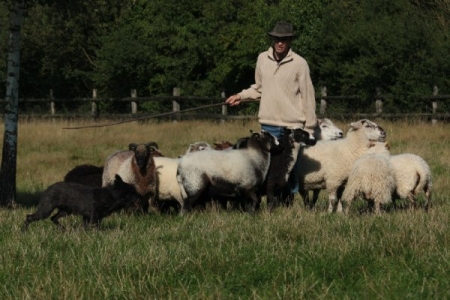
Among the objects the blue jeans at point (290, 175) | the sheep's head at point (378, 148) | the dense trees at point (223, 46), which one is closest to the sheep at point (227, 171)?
the blue jeans at point (290, 175)

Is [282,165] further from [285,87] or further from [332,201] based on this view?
[285,87]

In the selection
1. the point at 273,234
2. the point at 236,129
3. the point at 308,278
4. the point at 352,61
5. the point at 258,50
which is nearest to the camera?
the point at 308,278

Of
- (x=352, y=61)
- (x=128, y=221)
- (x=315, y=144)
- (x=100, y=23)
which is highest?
(x=100, y=23)

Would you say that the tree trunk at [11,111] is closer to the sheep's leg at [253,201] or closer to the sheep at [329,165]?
the sheep's leg at [253,201]

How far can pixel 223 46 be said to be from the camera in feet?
136

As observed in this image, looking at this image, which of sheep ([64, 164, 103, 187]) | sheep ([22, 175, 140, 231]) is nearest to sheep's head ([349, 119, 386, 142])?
sheep ([64, 164, 103, 187])

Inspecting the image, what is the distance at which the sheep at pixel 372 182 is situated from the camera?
434 inches

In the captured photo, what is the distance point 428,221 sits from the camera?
898 cm

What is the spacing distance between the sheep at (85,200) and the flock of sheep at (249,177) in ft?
0.04

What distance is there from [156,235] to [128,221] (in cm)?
203

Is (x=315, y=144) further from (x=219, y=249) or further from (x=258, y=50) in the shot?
(x=258, y=50)

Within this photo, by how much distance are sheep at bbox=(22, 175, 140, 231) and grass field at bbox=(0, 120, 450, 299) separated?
217mm

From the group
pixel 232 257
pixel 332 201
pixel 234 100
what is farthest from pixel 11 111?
pixel 232 257

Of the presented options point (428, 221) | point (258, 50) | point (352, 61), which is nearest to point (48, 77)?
point (258, 50)
